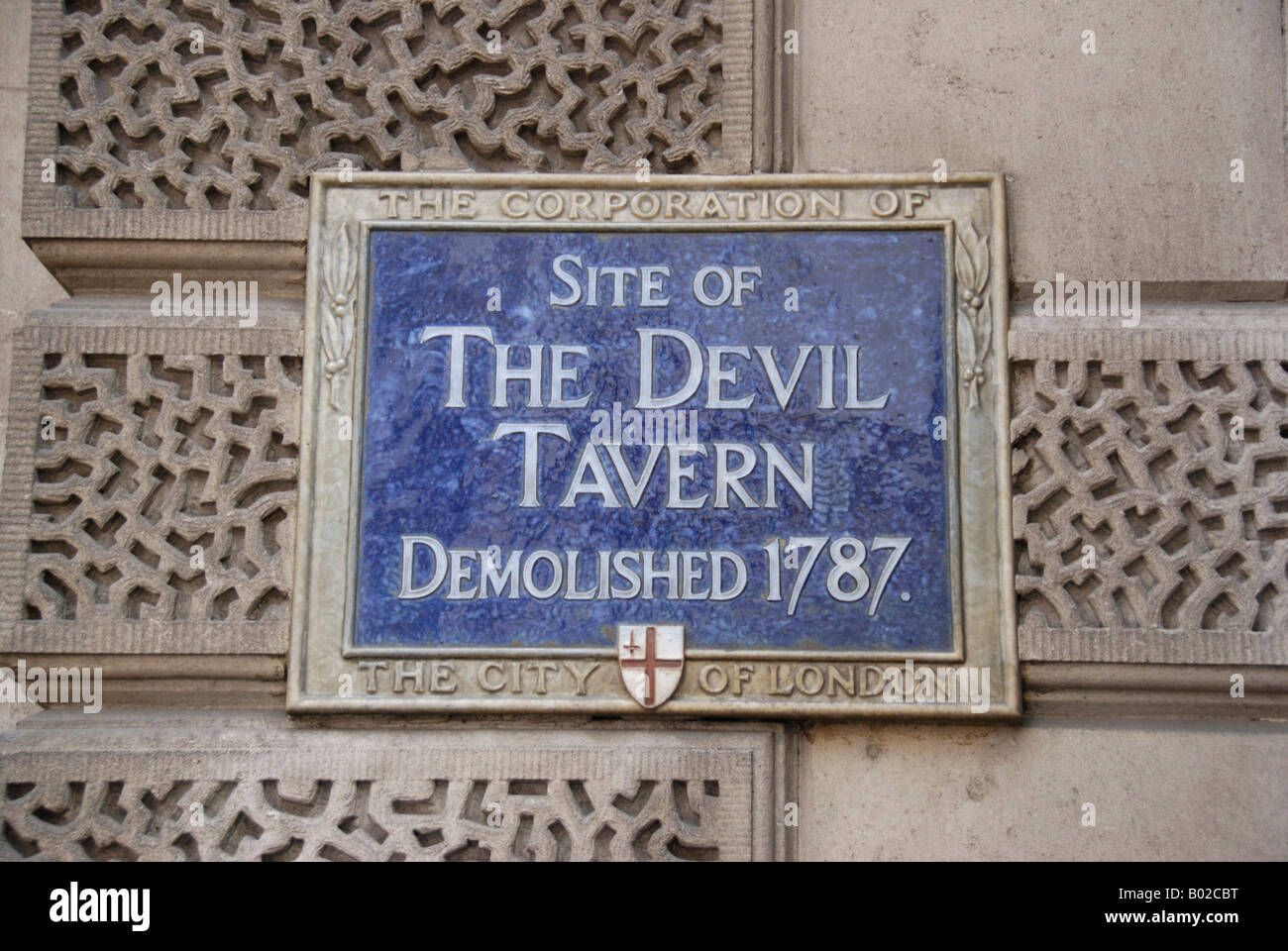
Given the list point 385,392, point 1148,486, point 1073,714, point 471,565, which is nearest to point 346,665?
point 471,565

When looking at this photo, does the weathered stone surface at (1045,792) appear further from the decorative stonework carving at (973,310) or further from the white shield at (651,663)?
the decorative stonework carving at (973,310)

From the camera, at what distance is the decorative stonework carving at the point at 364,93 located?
3041mm

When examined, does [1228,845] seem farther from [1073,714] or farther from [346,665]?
[346,665]

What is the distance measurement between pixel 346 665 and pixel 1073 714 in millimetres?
1541

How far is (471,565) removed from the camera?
286cm

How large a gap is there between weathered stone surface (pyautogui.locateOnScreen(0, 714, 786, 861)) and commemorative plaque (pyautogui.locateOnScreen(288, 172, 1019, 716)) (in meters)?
0.10

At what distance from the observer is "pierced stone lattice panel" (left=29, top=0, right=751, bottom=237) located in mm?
3037

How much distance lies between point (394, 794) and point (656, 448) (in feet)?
2.98
